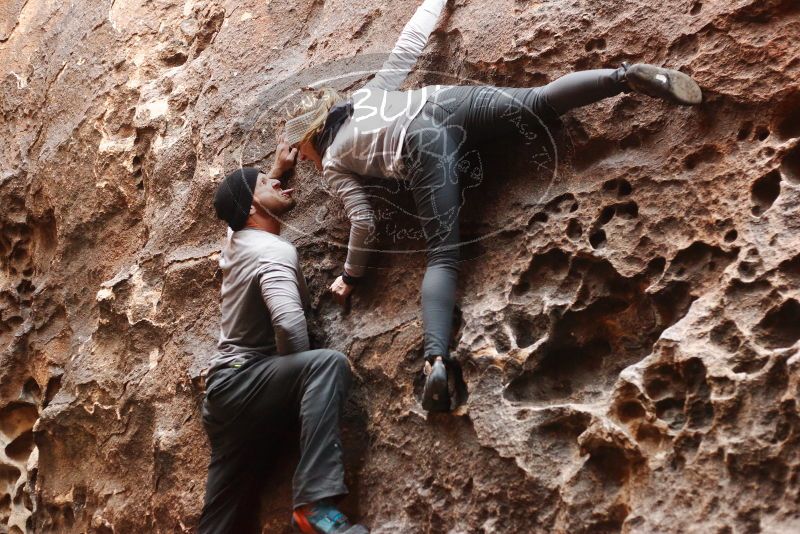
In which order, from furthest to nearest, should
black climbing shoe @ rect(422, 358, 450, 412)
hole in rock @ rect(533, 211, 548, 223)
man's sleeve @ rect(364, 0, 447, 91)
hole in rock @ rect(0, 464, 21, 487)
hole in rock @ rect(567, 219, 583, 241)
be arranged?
hole in rock @ rect(0, 464, 21, 487) → man's sleeve @ rect(364, 0, 447, 91) → hole in rock @ rect(533, 211, 548, 223) → hole in rock @ rect(567, 219, 583, 241) → black climbing shoe @ rect(422, 358, 450, 412)

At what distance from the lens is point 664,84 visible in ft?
9.06

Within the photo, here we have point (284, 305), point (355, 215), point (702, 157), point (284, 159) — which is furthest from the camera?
point (284, 159)

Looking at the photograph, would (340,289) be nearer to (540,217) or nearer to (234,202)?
(234,202)

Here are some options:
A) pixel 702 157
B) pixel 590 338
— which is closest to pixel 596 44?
pixel 702 157

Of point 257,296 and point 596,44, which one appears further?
point 257,296

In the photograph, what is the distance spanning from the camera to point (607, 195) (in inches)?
118

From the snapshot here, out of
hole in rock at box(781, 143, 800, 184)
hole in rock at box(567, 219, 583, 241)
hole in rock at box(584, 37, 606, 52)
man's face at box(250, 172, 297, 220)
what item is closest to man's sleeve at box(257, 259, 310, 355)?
man's face at box(250, 172, 297, 220)

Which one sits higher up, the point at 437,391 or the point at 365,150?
the point at 365,150

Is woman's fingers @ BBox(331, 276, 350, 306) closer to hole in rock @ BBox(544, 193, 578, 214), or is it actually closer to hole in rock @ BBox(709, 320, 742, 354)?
hole in rock @ BBox(544, 193, 578, 214)

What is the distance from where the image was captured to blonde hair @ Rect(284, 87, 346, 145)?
3.48 metres

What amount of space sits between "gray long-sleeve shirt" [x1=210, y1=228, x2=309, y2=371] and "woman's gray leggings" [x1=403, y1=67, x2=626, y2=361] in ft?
1.75

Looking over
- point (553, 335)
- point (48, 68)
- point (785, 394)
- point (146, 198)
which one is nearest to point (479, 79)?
point (553, 335)

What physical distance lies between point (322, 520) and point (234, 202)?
4.34ft

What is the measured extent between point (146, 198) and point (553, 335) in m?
2.64
